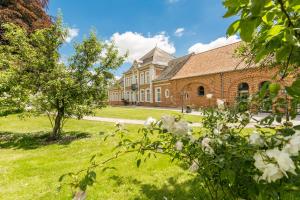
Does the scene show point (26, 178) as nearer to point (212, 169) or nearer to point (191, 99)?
point (212, 169)

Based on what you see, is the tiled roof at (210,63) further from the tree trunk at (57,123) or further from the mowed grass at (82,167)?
the mowed grass at (82,167)

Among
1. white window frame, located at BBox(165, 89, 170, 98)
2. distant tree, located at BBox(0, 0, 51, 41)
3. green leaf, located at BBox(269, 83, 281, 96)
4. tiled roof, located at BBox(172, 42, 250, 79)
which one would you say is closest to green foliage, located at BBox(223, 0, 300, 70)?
green leaf, located at BBox(269, 83, 281, 96)

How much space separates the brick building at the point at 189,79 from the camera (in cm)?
2067

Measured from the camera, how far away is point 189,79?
26062mm

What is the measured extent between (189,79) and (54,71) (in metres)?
19.4

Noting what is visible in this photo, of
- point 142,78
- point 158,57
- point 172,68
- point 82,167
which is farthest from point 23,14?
point 142,78

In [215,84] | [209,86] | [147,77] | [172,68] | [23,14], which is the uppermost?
[23,14]

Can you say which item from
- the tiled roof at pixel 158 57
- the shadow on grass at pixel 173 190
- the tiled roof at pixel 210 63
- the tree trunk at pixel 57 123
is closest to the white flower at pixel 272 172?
the shadow on grass at pixel 173 190

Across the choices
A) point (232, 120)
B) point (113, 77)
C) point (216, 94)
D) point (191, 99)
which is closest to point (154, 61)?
point (191, 99)

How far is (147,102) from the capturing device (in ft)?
119

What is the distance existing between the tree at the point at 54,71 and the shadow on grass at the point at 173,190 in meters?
5.13

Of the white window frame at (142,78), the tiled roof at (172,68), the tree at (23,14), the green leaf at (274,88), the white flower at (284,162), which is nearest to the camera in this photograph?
the white flower at (284,162)

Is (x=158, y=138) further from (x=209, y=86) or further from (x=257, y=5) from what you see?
(x=209, y=86)

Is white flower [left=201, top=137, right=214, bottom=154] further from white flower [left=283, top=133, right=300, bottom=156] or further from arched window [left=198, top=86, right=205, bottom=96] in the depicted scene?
arched window [left=198, top=86, right=205, bottom=96]
